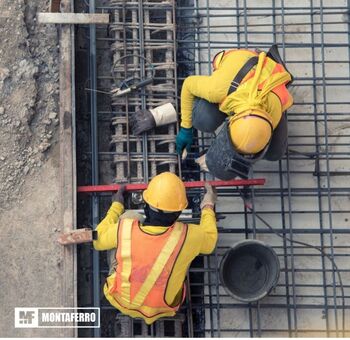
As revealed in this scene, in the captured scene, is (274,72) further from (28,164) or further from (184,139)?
(28,164)

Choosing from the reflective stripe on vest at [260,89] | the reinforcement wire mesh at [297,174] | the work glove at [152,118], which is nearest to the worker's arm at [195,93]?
the reflective stripe on vest at [260,89]

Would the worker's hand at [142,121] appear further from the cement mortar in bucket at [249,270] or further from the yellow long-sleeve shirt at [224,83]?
the cement mortar in bucket at [249,270]

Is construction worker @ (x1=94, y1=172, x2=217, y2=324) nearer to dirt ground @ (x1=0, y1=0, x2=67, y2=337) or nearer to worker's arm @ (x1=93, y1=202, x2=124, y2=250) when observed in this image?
worker's arm @ (x1=93, y1=202, x2=124, y2=250)

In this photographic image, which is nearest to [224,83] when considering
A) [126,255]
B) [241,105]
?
[241,105]

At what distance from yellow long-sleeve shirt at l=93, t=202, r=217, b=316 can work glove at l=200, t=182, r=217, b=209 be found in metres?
0.08

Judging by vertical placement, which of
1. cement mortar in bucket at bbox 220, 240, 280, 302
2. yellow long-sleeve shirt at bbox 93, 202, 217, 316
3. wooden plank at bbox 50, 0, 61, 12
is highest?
wooden plank at bbox 50, 0, 61, 12

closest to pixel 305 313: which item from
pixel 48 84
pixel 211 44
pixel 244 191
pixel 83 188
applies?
pixel 244 191

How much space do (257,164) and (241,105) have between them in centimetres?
111

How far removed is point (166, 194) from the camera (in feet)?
12.1

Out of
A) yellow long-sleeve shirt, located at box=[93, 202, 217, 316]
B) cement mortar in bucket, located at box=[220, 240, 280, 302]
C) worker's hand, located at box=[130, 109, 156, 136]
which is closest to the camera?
yellow long-sleeve shirt, located at box=[93, 202, 217, 316]

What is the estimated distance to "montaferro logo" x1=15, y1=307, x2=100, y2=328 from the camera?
4.27m

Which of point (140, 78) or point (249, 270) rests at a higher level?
point (140, 78)

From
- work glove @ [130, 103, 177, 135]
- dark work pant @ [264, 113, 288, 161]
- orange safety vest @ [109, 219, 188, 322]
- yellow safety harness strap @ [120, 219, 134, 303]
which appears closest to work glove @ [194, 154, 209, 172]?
work glove @ [130, 103, 177, 135]

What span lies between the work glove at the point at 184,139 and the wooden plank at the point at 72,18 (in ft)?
3.54
